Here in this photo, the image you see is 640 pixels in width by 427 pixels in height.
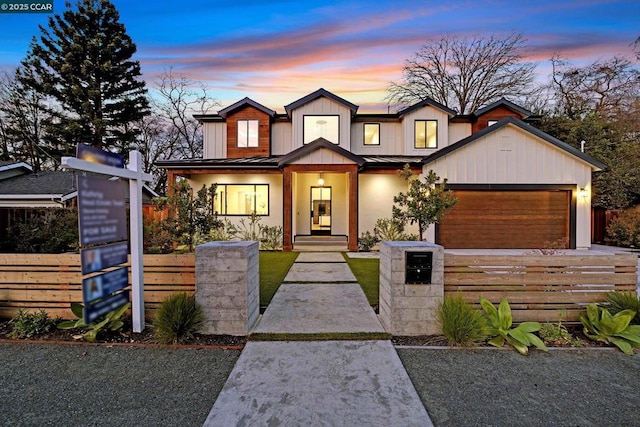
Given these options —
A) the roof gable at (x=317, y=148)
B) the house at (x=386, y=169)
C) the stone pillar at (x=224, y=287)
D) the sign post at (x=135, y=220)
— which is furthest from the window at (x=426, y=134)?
the sign post at (x=135, y=220)

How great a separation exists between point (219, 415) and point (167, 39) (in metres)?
18.5

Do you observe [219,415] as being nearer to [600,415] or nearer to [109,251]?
[109,251]

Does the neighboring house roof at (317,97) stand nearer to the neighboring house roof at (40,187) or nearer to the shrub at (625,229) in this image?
the neighboring house roof at (40,187)

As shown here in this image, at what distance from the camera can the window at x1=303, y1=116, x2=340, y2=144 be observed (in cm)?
1389

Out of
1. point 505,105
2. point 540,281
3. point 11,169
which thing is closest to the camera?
point 540,281

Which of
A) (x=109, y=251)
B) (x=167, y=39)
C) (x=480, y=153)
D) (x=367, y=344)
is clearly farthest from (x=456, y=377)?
(x=167, y=39)

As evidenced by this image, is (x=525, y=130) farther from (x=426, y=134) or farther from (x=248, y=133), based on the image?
(x=248, y=133)

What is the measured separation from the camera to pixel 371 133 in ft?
48.1

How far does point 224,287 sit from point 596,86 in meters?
27.1

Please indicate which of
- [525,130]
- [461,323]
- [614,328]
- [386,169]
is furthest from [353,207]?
[614,328]

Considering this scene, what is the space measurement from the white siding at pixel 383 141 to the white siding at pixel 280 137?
10.0 ft

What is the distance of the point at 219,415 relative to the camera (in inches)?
92.6

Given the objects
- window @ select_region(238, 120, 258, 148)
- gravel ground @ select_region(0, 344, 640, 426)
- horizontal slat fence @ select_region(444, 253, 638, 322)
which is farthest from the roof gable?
gravel ground @ select_region(0, 344, 640, 426)

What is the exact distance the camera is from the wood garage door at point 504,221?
1145 cm
